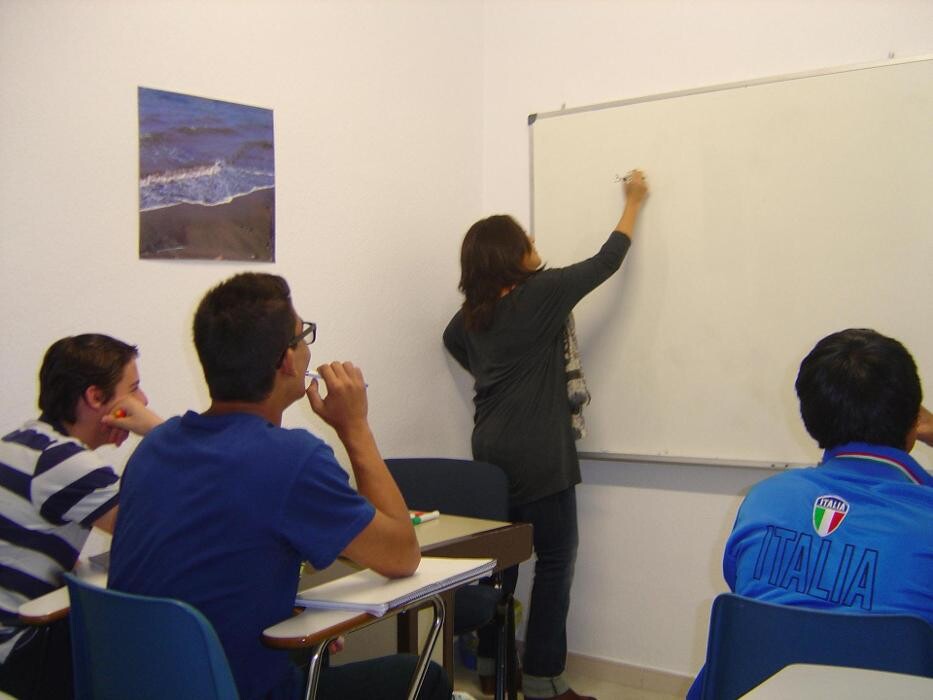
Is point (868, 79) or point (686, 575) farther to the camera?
point (686, 575)

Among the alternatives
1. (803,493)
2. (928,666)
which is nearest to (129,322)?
(803,493)

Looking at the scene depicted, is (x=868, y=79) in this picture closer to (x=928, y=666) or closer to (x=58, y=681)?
(x=928, y=666)

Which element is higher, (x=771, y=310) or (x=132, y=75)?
(x=132, y=75)

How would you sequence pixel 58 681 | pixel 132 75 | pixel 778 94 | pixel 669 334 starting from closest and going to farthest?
pixel 58 681, pixel 132 75, pixel 778 94, pixel 669 334

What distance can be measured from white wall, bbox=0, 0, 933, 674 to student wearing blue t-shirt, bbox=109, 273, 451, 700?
864 millimetres

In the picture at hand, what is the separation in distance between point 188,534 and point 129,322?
1.13m

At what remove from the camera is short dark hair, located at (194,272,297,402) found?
1.54m

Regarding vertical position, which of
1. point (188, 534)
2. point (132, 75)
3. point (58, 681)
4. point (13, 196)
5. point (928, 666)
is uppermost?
point (132, 75)

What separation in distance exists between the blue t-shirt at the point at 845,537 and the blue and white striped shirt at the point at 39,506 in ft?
3.86

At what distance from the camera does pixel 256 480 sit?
4.65 ft

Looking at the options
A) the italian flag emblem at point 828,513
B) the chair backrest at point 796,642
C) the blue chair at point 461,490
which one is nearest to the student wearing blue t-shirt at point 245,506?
the chair backrest at point 796,642

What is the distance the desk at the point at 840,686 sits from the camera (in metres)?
0.92

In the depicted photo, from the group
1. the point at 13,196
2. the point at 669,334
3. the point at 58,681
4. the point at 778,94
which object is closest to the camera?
the point at 58,681

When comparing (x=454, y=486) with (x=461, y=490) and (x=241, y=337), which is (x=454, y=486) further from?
(x=241, y=337)
